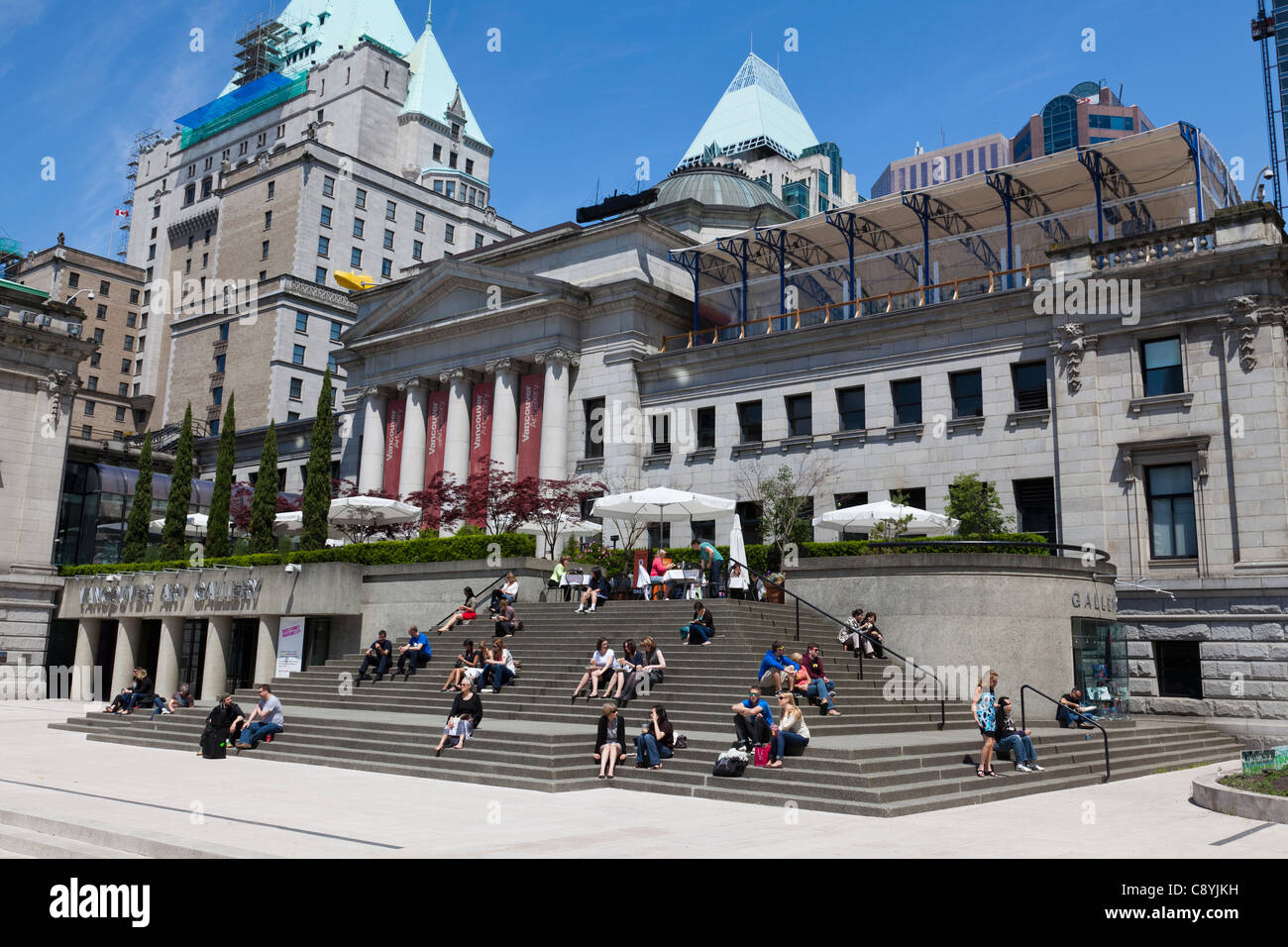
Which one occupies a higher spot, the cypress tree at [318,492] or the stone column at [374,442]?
the stone column at [374,442]

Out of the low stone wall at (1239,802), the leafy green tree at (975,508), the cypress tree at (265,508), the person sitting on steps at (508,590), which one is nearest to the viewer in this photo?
the low stone wall at (1239,802)

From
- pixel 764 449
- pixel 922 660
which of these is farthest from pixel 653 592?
pixel 764 449

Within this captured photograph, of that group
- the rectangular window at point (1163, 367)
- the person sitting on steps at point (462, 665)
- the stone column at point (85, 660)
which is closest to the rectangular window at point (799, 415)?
the rectangular window at point (1163, 367)

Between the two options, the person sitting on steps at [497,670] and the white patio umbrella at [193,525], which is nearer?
the person sitting on steps at [497,670]

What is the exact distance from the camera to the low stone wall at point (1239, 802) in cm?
1384

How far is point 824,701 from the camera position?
69.2ft

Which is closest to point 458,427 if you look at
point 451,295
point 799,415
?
point 451,295

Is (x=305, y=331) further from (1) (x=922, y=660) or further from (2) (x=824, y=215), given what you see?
(1) (x=922, y=660)

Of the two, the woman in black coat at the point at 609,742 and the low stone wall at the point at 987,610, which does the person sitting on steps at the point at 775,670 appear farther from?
the low stone wall at the point at 987,610

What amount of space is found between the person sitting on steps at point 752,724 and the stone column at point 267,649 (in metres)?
22.0

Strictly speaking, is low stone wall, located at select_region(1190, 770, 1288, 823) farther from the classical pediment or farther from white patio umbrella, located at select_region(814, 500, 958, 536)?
the classical pediment

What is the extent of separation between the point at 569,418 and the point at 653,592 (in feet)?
59.3

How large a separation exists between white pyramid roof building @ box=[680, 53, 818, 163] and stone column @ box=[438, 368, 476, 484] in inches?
3635

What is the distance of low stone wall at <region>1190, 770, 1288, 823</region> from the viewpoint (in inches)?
545
